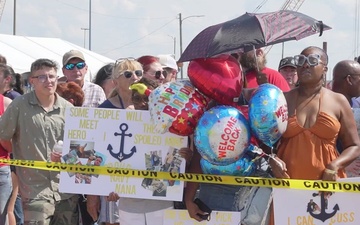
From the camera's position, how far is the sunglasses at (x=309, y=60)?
4656 mm

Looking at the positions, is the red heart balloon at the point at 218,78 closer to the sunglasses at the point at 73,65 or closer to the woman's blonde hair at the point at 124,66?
the woman's blonde hair at the point at 124,66

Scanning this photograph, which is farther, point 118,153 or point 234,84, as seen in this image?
point 118,153

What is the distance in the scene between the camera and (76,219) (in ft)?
20.8

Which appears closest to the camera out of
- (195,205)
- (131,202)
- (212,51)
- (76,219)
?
(212,51)

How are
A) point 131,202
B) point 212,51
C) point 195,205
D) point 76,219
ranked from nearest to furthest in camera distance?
point 212,51, point 195,205, point 131,202, point 76,219

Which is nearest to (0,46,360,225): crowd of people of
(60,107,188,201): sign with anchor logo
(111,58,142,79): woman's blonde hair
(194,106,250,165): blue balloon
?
(111,58,142,79): woman's blonde hair

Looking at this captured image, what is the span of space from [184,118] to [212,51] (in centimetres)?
51

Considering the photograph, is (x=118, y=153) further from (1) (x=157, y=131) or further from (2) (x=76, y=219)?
(2) (x=76, y=219)

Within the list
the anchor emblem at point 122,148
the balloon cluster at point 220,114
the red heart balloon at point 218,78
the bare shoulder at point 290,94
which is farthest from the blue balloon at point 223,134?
the anchor emblem at point 122,148

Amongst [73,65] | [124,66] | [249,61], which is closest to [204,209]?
[249,61]

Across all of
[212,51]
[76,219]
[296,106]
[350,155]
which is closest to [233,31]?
[212,51]

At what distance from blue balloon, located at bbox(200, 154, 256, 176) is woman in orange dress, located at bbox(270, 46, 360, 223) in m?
0.21

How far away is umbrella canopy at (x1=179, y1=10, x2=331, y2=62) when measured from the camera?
468cm

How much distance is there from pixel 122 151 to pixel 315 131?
1.51 meters
